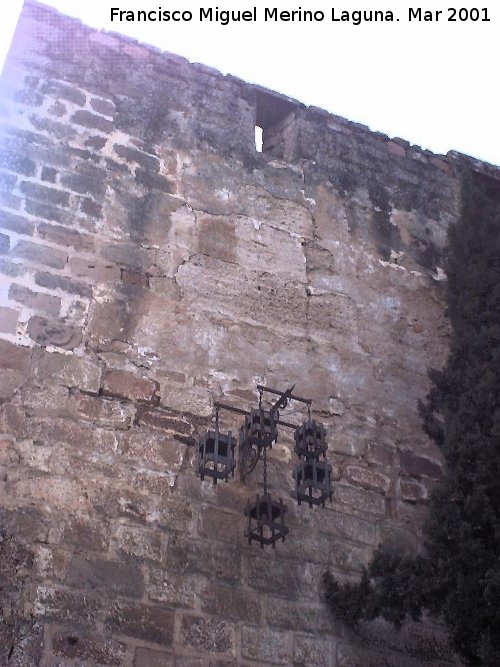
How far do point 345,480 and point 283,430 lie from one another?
392 mm

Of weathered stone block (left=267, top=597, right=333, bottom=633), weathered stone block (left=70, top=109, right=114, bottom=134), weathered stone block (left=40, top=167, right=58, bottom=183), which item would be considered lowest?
weathered stone block (left=267, top=597, right=333, bottom=633)

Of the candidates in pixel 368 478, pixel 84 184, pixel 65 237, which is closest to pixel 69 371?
pixel 65 237

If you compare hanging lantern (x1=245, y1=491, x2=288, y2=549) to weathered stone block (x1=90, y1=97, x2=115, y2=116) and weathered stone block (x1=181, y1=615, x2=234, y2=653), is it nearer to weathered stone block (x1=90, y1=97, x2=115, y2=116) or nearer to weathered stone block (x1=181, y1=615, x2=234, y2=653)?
weathered stone block (x1=181, y1=615, x2=234, y2=653)

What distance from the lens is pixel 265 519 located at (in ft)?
11.9

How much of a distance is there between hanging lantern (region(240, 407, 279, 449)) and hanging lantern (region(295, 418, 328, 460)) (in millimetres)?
112

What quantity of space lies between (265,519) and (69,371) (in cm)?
113

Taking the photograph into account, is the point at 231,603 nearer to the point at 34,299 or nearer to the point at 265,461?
the point at 265,461

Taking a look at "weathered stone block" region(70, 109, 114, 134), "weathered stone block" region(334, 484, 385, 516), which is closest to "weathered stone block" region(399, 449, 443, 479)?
"weathered stone block" region(334, 484, 385, 516)

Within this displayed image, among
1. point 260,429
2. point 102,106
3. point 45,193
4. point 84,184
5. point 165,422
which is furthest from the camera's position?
point 102,106

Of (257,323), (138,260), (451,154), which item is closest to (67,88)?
(138,260)

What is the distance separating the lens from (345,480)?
414 centimetres

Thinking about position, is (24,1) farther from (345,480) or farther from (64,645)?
(64,645)

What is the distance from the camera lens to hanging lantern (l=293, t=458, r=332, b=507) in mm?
3537

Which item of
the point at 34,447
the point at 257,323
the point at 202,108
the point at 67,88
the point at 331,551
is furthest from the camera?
the point at 202,108
